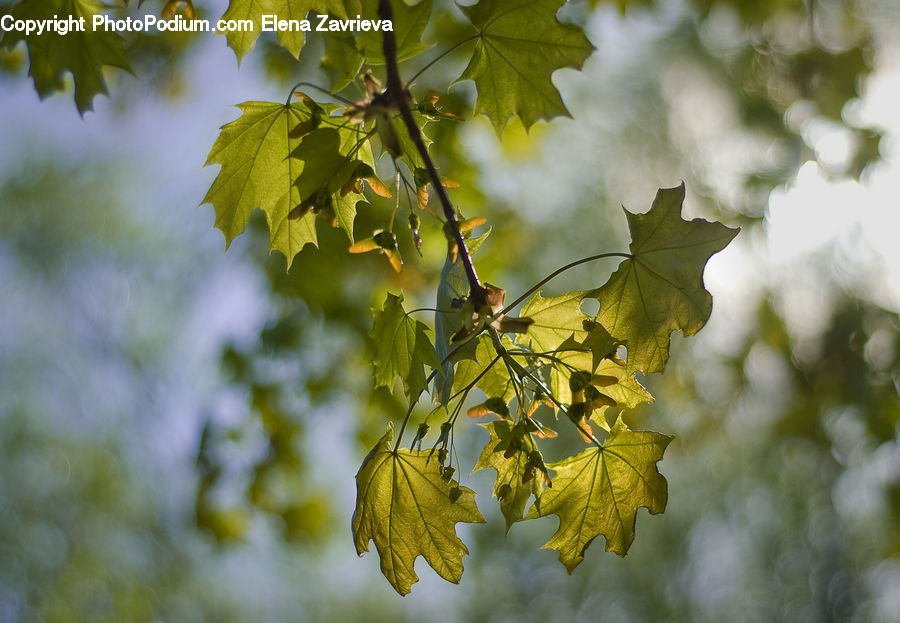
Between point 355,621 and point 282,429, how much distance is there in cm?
644

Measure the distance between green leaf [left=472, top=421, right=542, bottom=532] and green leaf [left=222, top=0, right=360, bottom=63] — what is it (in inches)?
32.3

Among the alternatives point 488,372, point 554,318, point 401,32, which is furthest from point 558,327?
point 401,32

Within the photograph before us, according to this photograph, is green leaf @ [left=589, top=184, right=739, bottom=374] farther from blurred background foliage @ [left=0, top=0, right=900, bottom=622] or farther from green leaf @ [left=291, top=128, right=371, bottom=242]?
blurred background foliage @ [left=0, top=0, right=900, bottom=622]

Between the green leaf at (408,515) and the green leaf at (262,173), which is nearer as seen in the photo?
the green leaf at (408,515)

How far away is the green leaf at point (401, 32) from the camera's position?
114 centimetres

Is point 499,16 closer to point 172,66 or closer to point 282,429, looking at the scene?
point 282,429

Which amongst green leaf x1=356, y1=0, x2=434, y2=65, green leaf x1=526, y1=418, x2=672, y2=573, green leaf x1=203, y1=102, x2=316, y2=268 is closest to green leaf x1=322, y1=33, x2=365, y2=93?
green leaf x1=356, y1=0, x2=434, y2=65

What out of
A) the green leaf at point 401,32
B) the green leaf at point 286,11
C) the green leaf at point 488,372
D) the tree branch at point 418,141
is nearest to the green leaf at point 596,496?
the green leaf at point 488,372

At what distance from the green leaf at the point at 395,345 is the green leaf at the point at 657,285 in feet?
1.15

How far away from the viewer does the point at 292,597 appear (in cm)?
909

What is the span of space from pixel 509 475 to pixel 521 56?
0.78 m

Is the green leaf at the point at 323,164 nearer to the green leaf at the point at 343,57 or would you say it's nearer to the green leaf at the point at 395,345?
the green leaf at the point at 343,57

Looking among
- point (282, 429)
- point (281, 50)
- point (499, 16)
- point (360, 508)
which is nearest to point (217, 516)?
point (282, 429)

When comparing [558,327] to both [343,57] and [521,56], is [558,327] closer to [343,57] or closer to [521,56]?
[521,56]
